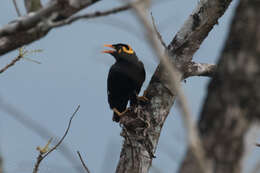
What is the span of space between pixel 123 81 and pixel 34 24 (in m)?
3.67

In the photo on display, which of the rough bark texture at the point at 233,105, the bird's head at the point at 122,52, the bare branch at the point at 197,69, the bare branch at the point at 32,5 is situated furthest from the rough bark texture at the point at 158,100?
the rough bark texture at the point at 233,105

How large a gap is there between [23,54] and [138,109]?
4.67 ft

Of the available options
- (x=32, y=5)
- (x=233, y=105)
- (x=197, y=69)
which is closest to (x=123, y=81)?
(x=197, y=69)

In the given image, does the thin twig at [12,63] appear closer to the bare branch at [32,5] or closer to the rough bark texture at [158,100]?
the bare branch at [32,5]

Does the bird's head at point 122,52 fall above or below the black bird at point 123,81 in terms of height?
above

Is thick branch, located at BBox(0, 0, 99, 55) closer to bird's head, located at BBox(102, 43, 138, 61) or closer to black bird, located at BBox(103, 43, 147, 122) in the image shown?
black bird, located at BBox(103, 43, 147, 122)

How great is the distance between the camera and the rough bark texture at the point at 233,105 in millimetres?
1549

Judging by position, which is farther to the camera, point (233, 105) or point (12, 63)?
point (12, 63)

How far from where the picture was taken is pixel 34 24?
7.70ft

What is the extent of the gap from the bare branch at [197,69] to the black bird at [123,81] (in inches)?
52.4

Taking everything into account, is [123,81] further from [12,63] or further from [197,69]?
[12,63]

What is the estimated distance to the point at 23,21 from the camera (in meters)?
2.36

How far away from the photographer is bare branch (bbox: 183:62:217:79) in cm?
443

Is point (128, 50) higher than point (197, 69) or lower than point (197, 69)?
higher
